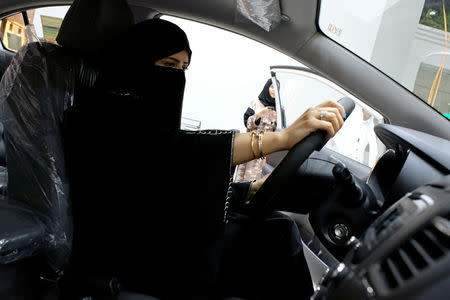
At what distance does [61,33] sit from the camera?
1.32 metres

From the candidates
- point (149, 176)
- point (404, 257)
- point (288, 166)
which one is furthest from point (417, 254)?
point (149, 176)

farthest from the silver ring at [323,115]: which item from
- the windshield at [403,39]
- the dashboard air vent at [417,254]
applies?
the windshield at [403,39]

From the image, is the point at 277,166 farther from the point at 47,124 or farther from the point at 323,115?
the point at 47,124

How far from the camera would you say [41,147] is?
120 cm

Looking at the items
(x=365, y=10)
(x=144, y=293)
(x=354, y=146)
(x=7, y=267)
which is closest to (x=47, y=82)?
(x=7, y=267)

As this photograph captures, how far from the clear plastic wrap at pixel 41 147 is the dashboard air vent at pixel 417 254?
99 centimetres

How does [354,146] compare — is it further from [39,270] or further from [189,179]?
[39,270]

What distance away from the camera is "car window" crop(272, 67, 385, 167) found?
1.73 metres

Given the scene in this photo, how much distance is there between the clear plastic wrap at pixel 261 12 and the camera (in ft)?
5.08

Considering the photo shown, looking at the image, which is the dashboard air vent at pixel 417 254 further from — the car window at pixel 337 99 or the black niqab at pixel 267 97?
the black niqab at pixel 267 97

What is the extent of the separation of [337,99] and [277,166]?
0.67m

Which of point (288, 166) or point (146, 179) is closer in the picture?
point (288, 166)

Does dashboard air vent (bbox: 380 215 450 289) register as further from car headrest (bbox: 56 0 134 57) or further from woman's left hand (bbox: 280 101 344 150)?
car headrest (bbox: 56 0 134 57)

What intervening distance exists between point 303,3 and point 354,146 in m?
0.93
